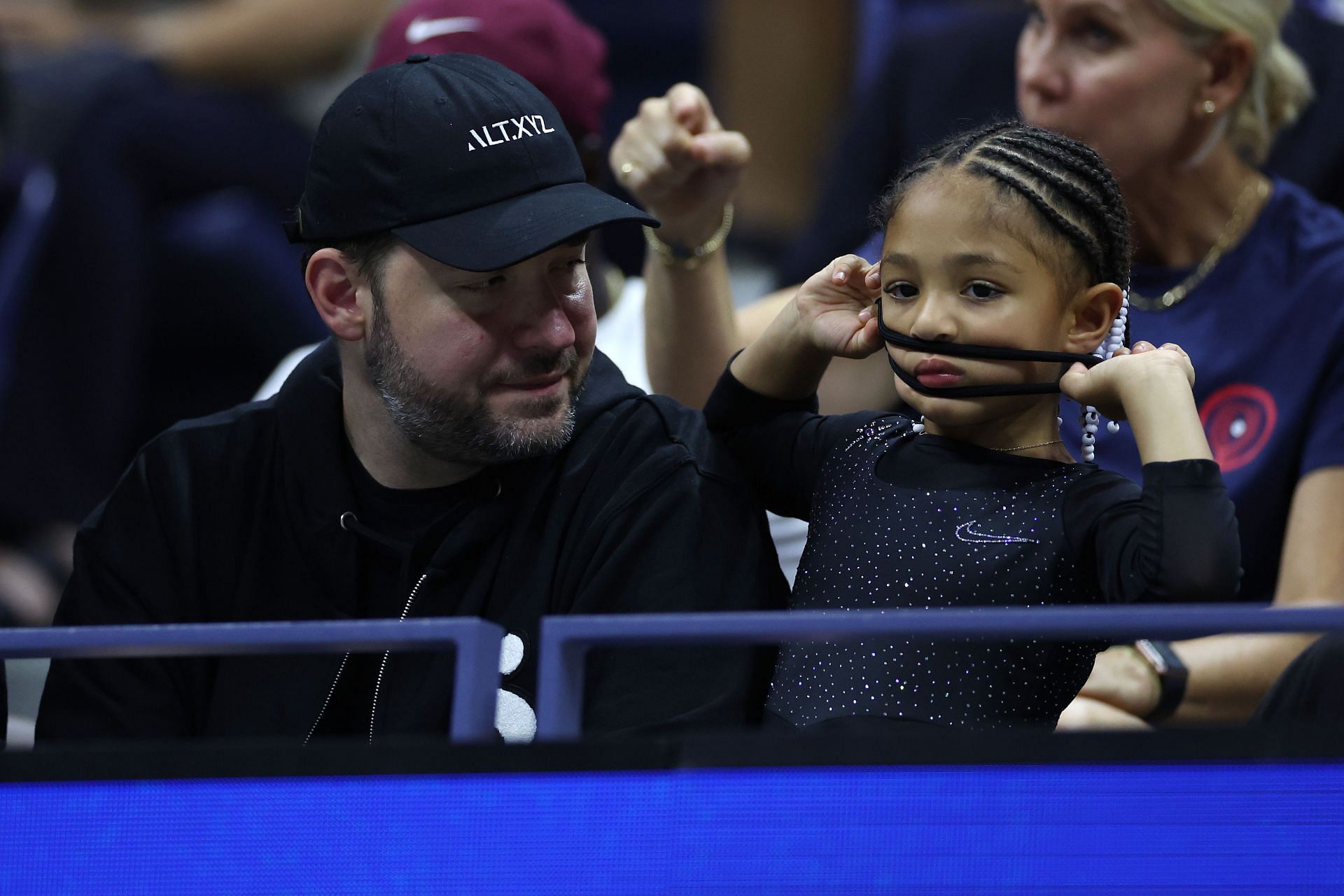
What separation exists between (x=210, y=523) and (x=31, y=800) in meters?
0.49

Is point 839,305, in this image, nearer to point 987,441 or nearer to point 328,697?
point 987,441

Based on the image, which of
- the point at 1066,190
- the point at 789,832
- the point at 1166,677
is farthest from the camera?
the point at 1166,677

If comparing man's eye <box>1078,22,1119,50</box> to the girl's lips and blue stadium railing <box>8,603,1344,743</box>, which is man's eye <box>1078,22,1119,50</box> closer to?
the girl's lips

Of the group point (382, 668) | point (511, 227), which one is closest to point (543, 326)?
point (511, 227)

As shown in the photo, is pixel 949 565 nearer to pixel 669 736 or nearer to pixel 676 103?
pixel 669 736

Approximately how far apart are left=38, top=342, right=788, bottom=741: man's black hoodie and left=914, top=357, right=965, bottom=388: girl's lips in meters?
0.23

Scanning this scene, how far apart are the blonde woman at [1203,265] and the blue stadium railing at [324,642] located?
0.67 metres

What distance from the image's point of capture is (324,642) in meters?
1.06

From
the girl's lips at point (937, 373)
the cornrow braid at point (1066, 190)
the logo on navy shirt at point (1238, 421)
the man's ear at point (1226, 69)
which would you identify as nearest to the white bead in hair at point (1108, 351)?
the cornrow braid at point (1066, 190)

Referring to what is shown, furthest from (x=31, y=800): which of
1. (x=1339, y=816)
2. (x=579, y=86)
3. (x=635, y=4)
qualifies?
(x=635, y=4)

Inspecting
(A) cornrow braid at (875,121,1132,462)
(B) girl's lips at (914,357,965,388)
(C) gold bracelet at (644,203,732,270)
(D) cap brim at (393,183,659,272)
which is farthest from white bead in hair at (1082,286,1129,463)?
(C) gold bracelet at (644,203,732,270)

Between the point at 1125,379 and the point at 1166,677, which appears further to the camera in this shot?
the point at 1166,677

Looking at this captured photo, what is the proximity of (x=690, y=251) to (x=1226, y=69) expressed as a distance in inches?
26.1

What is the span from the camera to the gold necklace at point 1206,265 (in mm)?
1923
